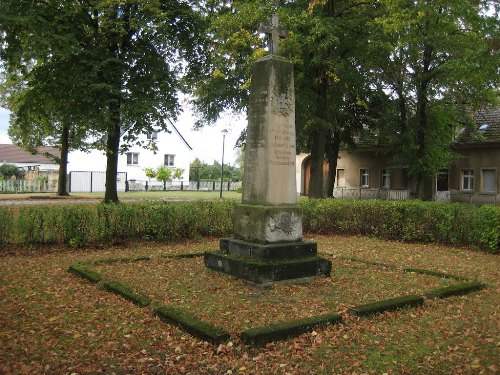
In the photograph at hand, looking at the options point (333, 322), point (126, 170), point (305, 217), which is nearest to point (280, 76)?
point (333, 322)

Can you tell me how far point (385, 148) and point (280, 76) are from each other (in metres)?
23.5

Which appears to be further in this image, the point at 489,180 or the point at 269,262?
A: the point at 489,180

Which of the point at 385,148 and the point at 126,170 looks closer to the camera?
the point at 385,148

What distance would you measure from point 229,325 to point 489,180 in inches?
1151

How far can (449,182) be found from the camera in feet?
106

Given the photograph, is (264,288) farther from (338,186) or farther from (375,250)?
(338,186)

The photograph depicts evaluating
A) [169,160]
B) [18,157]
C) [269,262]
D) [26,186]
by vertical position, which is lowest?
[269,262]

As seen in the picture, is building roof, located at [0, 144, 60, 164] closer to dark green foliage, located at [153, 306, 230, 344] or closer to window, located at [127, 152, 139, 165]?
window, located at [127, 152, 139, 165]

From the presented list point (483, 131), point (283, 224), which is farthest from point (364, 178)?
point (283, 224)

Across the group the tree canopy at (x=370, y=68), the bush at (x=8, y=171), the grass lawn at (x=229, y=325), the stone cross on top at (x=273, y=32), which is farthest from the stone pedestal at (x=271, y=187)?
the bush at (x=8, y=171)

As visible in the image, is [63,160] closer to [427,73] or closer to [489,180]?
[427,73]

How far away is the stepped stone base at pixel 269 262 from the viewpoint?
782cm

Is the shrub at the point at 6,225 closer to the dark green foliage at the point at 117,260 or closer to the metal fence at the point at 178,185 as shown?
the dark green foliage at the point at 117,260

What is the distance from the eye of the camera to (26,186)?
3753cm
